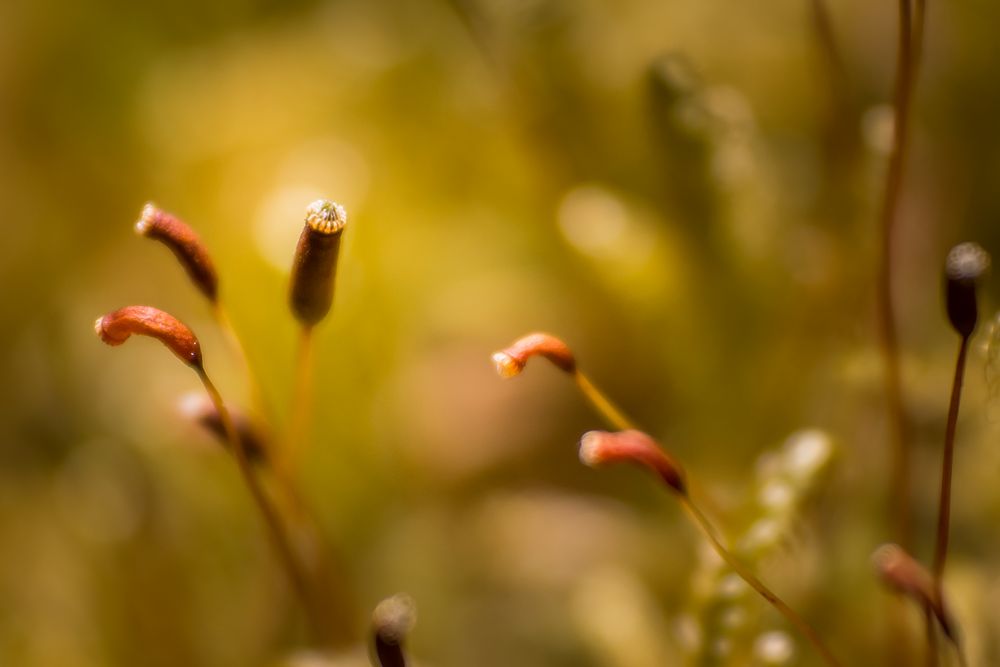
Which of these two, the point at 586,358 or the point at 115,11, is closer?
the point at 586,358

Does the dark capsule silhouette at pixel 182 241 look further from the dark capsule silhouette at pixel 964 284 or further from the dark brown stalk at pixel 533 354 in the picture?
the dark capsule silhouette at pixel 964 284

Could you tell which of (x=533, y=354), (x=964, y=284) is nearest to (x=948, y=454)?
(x=964, y=284)

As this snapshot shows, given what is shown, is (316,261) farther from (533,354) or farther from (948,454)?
(948,454)

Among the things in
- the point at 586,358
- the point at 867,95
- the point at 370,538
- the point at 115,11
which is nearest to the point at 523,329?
the point at 586,358

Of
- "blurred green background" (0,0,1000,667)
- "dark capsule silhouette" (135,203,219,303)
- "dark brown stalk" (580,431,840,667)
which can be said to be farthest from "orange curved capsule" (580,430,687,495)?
"dark capsule silhouette" (135,203,219,303)

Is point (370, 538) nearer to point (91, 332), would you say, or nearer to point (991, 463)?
point (91, 332)

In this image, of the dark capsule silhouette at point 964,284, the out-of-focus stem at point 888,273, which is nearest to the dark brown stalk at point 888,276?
the out-of-focus stem at point 888,273

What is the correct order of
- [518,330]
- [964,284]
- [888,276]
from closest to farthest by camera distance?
[964,284] < [888,276] < [518,330]
